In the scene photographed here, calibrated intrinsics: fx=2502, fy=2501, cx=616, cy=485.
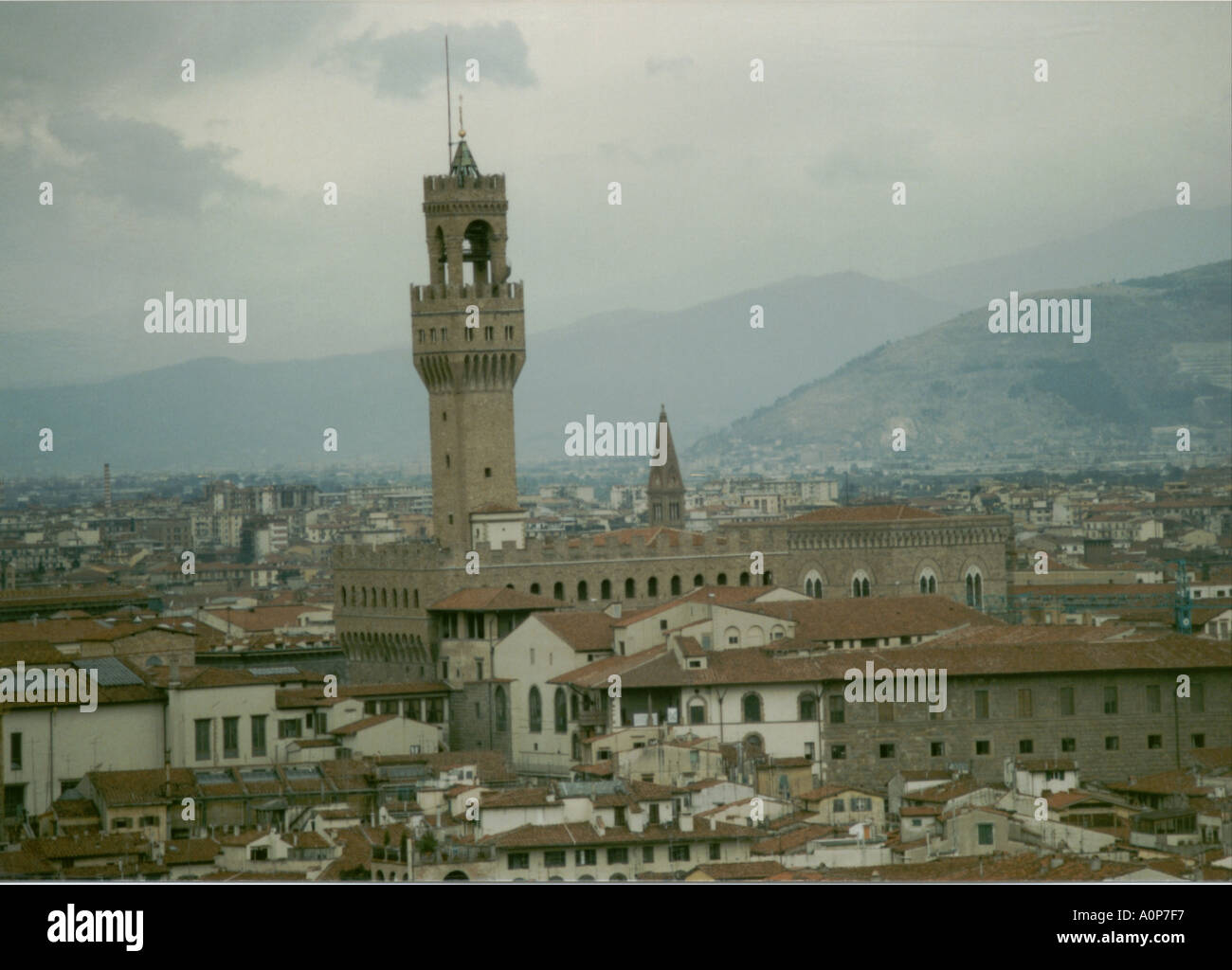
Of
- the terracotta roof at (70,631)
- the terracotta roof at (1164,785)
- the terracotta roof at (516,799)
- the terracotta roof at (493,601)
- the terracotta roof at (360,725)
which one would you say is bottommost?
the terracotta roof at (1164,785)

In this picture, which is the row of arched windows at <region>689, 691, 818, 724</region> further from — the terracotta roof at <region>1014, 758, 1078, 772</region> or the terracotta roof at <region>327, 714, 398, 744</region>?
the terracotta roof at <region>327, 714, 398, 744</region>

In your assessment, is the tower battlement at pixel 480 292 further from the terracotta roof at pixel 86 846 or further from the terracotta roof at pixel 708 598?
the terracotta roof at pixel 86 846

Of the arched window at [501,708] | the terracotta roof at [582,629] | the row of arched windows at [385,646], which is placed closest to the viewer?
the terracotta roof at [582,629]

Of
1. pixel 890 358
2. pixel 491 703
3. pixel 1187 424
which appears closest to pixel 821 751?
pixel 491 703

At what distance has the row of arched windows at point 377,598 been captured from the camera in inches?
1735

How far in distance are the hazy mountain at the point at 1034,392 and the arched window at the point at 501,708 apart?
219ft

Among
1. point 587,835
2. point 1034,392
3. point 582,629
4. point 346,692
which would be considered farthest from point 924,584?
point 1034,392

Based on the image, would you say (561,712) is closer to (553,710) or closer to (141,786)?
(553,710)

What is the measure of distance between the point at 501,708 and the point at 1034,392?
113 meters

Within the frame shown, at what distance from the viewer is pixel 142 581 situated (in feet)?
229

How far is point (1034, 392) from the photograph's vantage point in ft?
484

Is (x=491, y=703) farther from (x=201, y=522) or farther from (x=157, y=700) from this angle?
(x=201, y=522)

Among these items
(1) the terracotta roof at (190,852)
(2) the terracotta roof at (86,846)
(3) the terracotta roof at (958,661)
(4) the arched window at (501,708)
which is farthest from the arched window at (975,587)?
(2) the terracotta roof at (86,846)
